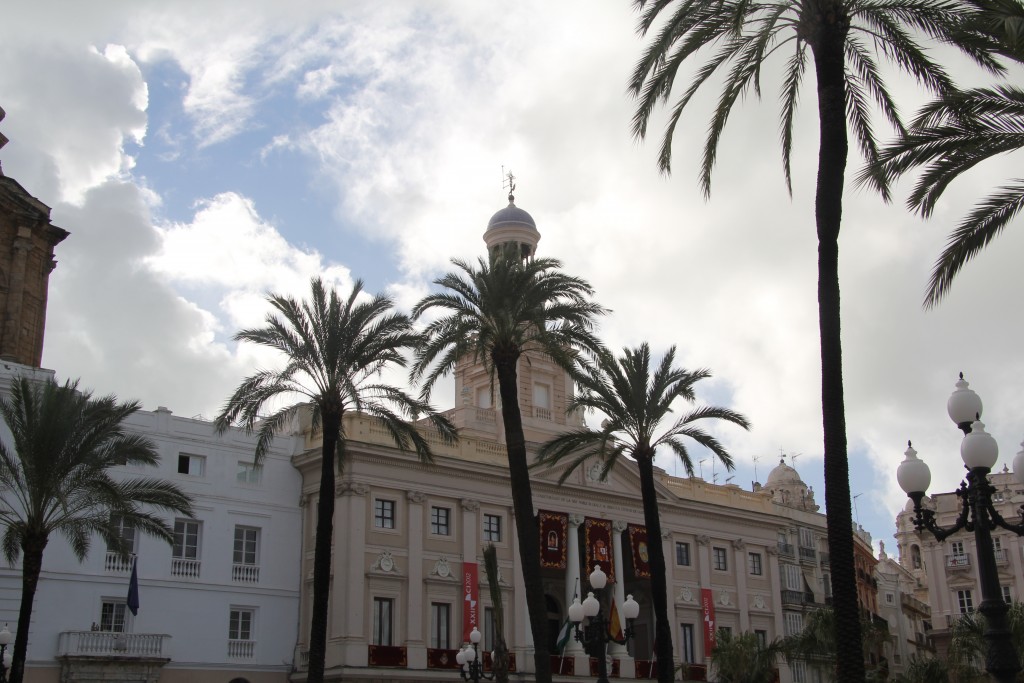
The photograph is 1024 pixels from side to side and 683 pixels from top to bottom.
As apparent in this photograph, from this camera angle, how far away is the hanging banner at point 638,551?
5362cm

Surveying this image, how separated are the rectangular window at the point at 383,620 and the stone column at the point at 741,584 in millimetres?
19872

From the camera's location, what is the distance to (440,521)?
4775 centimetres

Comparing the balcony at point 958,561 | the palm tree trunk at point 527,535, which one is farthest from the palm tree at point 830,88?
the balcony at point 958,561

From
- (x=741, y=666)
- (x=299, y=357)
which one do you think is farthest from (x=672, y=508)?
(x=299, y=357)

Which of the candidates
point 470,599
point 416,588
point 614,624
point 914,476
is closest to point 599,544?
point 614,624

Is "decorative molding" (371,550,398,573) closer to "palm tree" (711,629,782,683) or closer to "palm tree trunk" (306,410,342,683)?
"palm tree trunk" (306,410,342,683)

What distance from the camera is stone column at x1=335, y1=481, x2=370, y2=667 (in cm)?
4269

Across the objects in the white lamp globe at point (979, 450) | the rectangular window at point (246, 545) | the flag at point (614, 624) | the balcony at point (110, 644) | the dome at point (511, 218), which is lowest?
the balcony at point (110, 644)

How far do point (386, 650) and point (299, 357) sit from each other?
1444cm

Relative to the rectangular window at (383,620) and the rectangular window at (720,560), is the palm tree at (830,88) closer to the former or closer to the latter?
the rectangular window at (383,620)

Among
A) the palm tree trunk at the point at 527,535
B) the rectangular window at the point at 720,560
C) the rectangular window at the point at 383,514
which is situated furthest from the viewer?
the rectangular window at the point at 720,560

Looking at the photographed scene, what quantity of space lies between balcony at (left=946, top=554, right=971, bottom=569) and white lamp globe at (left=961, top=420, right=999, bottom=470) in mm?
63243

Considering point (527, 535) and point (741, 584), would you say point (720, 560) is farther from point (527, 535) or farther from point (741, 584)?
point (527, 535)

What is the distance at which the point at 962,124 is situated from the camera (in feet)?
59.9
